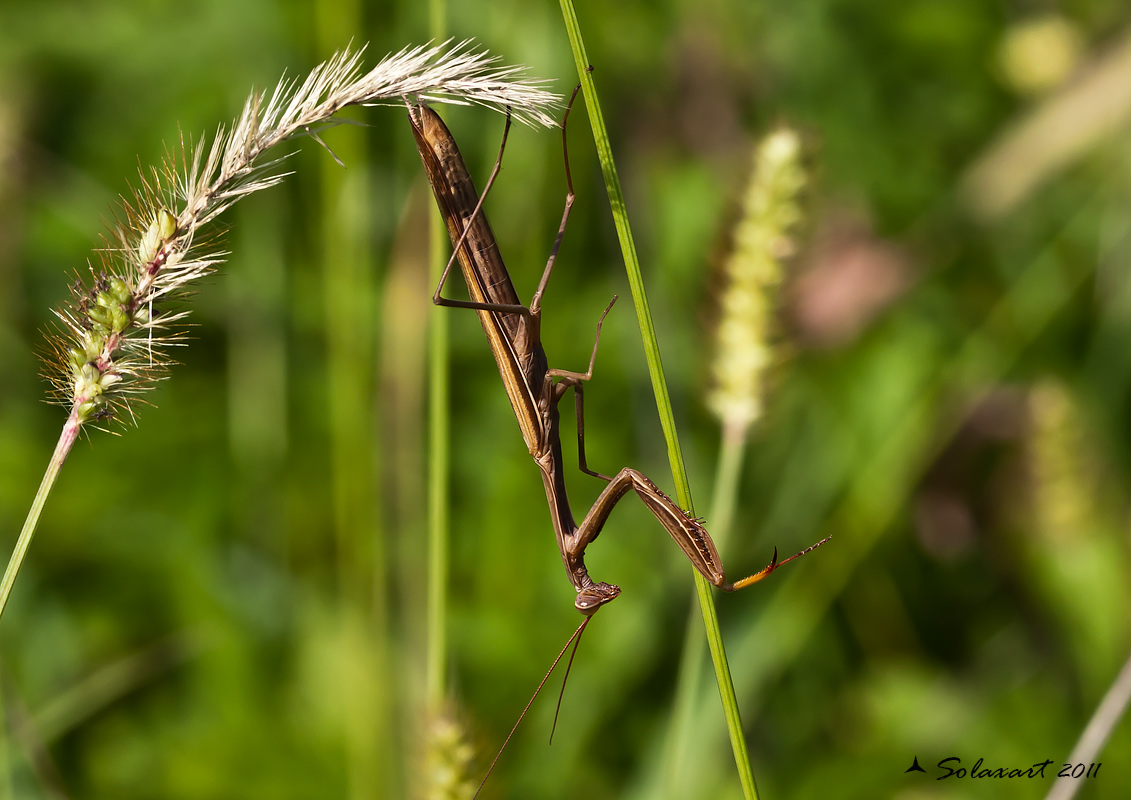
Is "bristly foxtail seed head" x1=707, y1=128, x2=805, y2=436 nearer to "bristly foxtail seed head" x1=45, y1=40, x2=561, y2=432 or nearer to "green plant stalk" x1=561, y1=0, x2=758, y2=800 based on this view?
"green plant stalk" x1=561, y1=0, x2=758, y2=800

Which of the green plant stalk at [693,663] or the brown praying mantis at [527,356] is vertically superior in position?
the brown praying mantis at [527,356]

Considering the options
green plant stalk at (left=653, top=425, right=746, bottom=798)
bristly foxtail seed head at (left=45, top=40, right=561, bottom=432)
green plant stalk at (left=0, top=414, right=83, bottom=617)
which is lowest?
green plant stalk at (left=653, top=425, right=746, bottom=798)

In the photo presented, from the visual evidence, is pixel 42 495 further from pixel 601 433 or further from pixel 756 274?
pixel 601 433

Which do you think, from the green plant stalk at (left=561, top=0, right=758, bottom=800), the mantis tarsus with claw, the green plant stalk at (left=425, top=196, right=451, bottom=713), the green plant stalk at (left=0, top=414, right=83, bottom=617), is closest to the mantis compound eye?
the mantis tarsus with claw

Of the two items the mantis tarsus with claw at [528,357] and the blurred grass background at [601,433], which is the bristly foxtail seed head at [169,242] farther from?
the blurred grass background at [601,433]

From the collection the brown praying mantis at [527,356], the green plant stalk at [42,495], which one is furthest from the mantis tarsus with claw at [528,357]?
the green plant stalk at [42,495]
